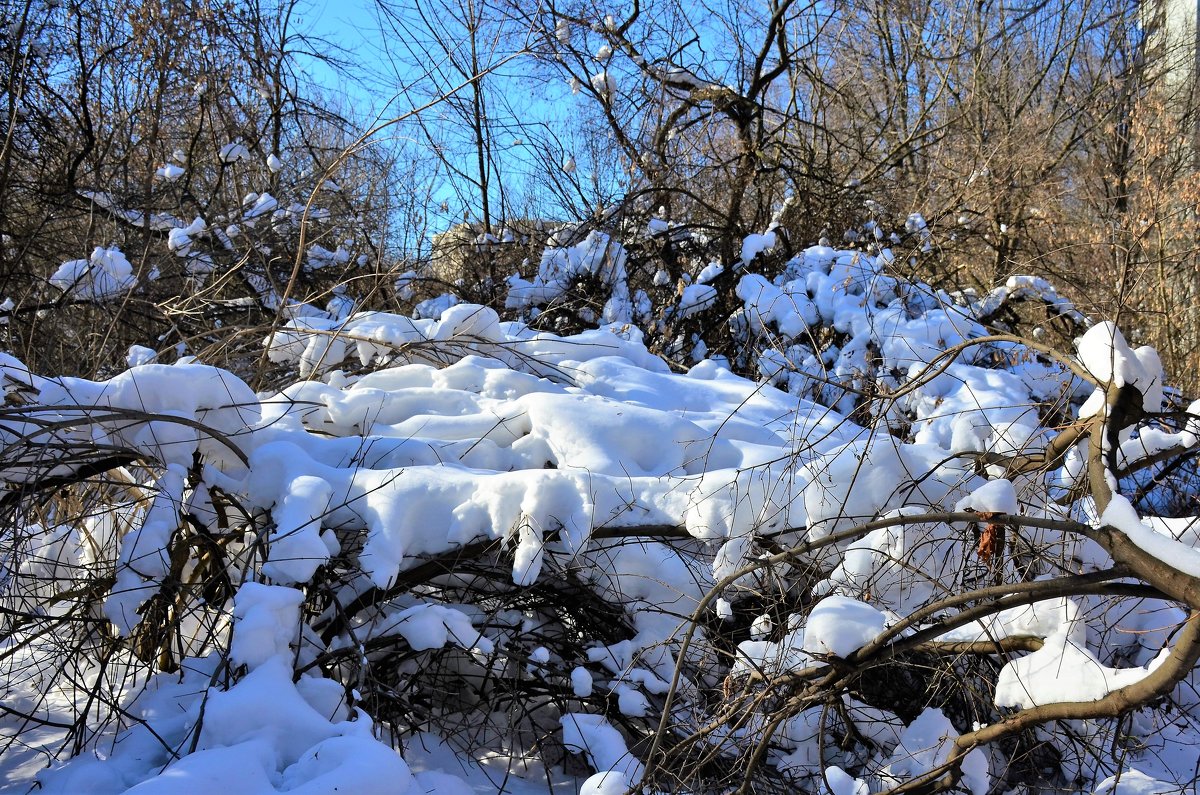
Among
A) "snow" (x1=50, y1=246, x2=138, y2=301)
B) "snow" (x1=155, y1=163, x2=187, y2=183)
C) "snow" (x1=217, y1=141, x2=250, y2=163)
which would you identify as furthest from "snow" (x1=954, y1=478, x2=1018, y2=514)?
"snow" (x1=217, y1=141, x2=250, y2=163)

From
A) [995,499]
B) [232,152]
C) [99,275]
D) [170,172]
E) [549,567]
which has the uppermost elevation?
[232,152]

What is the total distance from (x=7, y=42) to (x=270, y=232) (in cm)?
225

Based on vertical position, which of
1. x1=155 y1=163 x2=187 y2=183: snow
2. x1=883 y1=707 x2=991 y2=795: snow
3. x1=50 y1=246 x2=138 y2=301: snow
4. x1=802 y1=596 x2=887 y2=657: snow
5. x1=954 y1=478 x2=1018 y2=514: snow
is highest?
x1=155 y1=163 x2=187 y2=183: snow

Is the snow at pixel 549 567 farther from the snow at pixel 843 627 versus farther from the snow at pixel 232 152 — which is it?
the snow at pixel 232 152

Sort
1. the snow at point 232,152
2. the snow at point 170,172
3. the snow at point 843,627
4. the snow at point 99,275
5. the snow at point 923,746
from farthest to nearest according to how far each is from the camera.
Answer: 1. the snow at point 232,152
2. the snow at point 170,172
3. the snow at point 99,275
4. the snow at point 923,746
5. the snow at point 843,627

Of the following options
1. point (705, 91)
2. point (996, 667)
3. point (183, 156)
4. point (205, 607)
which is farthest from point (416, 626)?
point (183, 156)

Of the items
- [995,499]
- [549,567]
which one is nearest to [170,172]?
[549,567]

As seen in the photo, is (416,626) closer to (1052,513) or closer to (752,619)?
(752,619)

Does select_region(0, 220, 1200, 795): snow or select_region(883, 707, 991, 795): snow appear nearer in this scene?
select_region(0, 220, 1200, 795): snow

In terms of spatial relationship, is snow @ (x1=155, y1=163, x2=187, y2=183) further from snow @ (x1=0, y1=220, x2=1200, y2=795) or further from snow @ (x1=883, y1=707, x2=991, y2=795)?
snow @ (x1=883, y1=707, x2=991, y2=795)

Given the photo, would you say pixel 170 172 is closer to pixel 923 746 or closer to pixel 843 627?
pixel 843 627

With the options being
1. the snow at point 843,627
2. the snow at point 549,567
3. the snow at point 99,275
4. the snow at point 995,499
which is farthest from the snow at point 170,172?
the snow at point 995,499

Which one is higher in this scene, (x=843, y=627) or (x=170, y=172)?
(x=170, y=172)

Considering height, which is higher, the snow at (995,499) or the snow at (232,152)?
the snow at (232,152)
